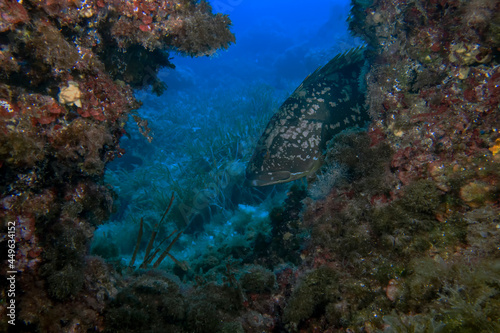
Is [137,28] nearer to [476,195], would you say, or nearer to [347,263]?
[347,263]

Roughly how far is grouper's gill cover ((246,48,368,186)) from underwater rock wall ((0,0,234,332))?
2126mm

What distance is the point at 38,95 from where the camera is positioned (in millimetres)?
2285

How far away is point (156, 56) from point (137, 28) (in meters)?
1.19

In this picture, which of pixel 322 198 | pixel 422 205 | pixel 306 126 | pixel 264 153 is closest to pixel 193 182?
pixel 264 153

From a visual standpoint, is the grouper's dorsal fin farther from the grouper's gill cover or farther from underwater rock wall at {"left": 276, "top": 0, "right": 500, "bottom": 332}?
underwater rock wall at {"left": 276, "top": 0, "right": 500, "bottom": 332}

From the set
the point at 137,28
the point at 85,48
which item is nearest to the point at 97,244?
the point at 85,48

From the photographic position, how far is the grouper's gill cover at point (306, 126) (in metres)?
4.18

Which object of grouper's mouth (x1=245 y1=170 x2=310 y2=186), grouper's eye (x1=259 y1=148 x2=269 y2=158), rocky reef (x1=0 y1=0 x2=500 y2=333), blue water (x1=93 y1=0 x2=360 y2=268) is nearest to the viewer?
rocky reef (x1=0 y1=0 x2=500 y2=333)

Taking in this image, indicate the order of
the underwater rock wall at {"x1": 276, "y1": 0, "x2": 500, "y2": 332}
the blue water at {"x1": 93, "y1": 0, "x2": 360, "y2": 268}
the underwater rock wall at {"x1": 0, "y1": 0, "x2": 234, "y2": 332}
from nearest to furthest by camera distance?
the underwater rock wall at {"x1": 276, "y1": 0, "x2": 500, "y2": 332} → the underwater rock wall at {"x1": 0, "y1": 0, "x2": 234, "y2": 332} → the blue water at {"x1": 93, "y1": 0, "x2": 360, "y2": 268}

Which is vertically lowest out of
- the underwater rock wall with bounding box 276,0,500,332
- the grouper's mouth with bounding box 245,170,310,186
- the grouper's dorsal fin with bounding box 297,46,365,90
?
the underwater rock wall with bounding box 276,0,500,332

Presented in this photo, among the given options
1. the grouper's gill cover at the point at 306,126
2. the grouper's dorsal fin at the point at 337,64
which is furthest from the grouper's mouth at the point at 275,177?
the grouper's dorsal fin at the point at 337,64

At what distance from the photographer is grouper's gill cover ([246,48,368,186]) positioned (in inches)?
165

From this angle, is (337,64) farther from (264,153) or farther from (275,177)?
(275,177)

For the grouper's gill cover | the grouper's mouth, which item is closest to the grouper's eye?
the grouper's gill cover
